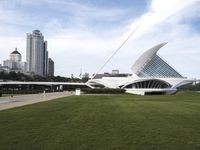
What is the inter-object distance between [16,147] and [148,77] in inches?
3267

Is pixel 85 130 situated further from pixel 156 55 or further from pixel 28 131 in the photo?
pixel 156 55

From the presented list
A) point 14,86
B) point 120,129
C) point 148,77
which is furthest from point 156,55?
point 120,129

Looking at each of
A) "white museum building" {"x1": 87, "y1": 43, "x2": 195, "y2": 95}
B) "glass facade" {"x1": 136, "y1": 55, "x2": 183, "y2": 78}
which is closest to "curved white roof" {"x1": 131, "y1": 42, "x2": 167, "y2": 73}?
"white museum building" {"x1": 87, "y1": 43, "x2": 195, "y2": 95}

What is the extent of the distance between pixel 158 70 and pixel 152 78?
6.82m

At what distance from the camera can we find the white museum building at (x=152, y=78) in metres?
87.7

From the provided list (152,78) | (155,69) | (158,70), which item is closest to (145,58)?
(155,69)

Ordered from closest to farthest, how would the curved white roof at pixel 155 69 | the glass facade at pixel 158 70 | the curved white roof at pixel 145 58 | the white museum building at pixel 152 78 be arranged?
the white museum building at pixel 152 78, the curved white roof at pixel 145 58, the curved white roof at pixel 155 69, the glass facade at pixel 158 70

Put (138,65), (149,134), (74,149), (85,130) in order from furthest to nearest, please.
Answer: (138,65) < (85,130) < (149,134) < (74,149)

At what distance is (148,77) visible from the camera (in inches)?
3531

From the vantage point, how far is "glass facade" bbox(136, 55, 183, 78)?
92438mm

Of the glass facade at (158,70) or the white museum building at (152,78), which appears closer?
the white museum building at (152,78)

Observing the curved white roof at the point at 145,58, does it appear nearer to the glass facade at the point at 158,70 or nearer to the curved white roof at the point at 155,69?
the curved white roof at the point at 155,69

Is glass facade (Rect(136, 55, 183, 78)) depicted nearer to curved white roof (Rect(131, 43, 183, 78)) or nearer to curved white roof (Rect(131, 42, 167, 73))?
curved white roof (Rect(131, 43, 183, 78))

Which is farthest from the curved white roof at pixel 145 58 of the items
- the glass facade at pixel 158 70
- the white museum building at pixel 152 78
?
the glass facade at pixel 158 70
